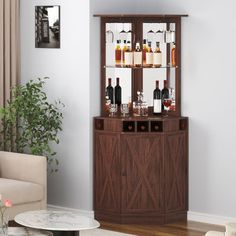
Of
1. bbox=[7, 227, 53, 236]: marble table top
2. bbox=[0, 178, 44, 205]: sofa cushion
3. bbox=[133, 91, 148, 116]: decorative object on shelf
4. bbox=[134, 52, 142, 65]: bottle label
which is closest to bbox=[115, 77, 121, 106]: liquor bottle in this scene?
bbox=[133, 91, 148, 116]: decorative object on shelf

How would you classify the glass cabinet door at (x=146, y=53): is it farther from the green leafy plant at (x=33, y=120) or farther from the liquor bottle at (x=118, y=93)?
the green leafy plant at (x=33, y=120)

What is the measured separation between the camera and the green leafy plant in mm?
7375

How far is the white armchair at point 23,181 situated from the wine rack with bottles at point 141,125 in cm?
65

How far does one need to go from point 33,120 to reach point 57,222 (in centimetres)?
209

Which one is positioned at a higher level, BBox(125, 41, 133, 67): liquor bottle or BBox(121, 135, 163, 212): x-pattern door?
BBox(125, 41, 133, 67): liquor bottle

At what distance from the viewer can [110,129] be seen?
7207mm

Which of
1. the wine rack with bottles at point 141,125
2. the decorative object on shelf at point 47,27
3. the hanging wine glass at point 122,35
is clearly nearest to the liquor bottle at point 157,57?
the wine rack with bottles at point 141,125

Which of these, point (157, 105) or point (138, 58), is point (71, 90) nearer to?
point (138, 58)

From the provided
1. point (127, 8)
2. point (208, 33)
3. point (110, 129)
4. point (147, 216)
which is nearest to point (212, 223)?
point (147, 216)

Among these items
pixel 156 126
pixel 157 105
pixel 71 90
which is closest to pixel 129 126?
pixel 156 126

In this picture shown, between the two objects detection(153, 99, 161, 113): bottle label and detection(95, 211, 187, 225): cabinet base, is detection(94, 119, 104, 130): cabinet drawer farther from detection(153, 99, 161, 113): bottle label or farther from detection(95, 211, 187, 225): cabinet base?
detection(95, 211, 187, 225): cabinet base

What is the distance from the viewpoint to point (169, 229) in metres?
7.02

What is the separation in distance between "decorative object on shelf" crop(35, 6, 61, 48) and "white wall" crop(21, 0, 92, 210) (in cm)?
5

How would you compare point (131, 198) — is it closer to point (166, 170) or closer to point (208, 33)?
point (166, 170)
